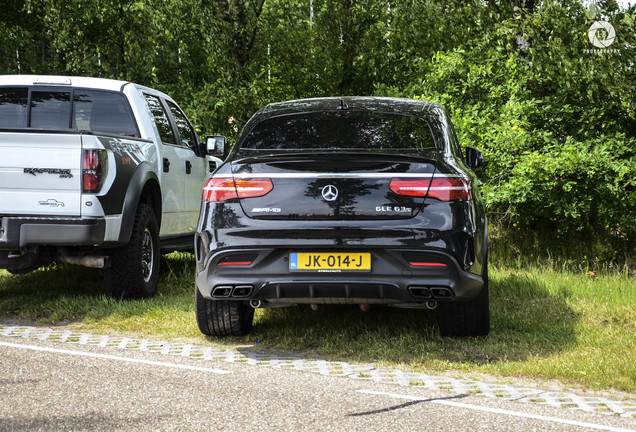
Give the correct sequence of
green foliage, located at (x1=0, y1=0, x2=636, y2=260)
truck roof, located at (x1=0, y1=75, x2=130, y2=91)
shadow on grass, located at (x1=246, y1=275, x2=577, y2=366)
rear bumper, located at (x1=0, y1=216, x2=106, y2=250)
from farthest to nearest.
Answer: green foliage, located at (x1=0, y1=0, x2=636, y2=260)
truck roof, located at (x1=0, y1=75, x2=130, y2=91)
rear bumper, located at (x1=0, y1=216, x2=106, y2=250)
shadow on grass, located at (x1=246, y1=275, x2=577, y2=366)

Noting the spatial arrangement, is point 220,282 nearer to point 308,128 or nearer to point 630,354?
point 308,128

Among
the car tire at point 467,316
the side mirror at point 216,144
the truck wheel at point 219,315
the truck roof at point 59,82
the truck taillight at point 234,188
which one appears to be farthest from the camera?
the side mirror at point 216,144

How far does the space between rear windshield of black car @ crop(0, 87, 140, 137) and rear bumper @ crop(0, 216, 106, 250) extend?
155cm

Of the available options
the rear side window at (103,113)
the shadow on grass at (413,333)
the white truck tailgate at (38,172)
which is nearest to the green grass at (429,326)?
the shadow on grass at (413,333)

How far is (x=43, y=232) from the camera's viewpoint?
695 centimetres

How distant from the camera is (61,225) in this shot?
275 inches

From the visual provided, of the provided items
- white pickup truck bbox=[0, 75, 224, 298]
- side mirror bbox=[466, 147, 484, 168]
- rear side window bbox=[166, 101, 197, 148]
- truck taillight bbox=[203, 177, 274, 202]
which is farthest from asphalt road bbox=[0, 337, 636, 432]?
rear side window bbox=[166, 101, 197, 148]

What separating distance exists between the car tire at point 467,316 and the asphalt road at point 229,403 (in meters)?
1.33

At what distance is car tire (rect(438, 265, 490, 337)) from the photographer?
619 centimetres

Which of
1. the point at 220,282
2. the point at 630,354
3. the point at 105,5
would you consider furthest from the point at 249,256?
the point at 105,5

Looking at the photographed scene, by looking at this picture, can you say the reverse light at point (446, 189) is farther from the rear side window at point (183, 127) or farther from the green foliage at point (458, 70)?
the green foliage at point (458, 70)

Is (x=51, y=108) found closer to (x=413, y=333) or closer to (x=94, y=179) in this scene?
(x=94, y=179)

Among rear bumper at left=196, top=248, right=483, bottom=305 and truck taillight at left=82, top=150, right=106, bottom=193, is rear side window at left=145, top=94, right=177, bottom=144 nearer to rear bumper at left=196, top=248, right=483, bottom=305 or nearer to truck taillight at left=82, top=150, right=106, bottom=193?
truck taillight at left=82, top=150, right=106, bottom=193

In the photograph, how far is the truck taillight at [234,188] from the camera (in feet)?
18.4
